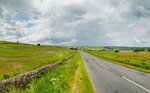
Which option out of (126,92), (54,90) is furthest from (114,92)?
(54,90)

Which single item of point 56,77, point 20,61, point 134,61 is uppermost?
point 56,77

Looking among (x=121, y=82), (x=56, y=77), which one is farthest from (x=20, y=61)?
(x=121, y=82)

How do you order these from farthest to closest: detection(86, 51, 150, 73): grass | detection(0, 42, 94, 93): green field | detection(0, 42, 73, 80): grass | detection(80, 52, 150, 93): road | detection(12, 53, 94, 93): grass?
detection(86, 51, 150, 73): grass → detection(0, 42, 73, 80): grass → detection(80, 52, 150, 93): road → detection(0, 42, 94, 93): green field → detection(12, 53, 94, 93): grass

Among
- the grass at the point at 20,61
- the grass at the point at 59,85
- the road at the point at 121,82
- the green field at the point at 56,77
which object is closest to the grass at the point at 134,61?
the road at the point at 121,82

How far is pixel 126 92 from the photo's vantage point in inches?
680

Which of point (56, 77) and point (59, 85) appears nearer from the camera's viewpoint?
point (59, 85)

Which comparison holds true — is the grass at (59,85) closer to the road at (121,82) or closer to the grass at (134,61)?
the road at (121,82)

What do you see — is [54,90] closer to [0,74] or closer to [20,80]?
[20,80]

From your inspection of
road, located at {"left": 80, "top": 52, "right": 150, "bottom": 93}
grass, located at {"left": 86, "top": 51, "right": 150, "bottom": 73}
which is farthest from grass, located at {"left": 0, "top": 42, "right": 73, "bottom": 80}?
grass, located at {"left": 86, "top": 51, "right": 150, "bottom": 73}

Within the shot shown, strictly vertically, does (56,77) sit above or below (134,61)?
above

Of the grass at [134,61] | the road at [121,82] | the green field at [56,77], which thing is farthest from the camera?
the grass at [134,61]

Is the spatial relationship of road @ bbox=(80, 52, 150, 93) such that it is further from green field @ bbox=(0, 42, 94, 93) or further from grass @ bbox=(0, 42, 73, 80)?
grass @ bbox=(0, 42, 73, 80)

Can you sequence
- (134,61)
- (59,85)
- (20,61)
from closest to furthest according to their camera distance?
1. (59,85)
2. (20,61)
3. (134,61)

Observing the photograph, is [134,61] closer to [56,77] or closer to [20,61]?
[20,61]
